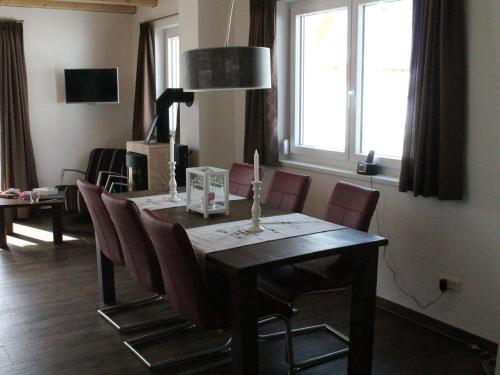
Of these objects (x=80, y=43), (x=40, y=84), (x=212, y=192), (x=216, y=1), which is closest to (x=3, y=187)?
(x=40, y=84)

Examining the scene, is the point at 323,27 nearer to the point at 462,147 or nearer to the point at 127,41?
the point at 462,147

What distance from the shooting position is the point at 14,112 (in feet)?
21.9

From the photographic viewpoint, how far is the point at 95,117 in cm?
733

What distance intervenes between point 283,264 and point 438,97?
1481 mm

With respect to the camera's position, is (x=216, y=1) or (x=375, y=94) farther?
(x=216, y=1)

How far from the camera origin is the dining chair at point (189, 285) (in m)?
2.66

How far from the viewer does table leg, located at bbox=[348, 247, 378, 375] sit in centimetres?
301

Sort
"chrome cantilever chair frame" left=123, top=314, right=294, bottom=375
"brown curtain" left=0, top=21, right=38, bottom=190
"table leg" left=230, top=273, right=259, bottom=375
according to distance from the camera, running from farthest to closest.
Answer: "brown curtain" left=0, top=21, right=38, bottom=190
"chrome cantilever chair frame" left=123, top=314, right=294, bottom=375
"table leg" left=230, top=273, right=259, bottom=375

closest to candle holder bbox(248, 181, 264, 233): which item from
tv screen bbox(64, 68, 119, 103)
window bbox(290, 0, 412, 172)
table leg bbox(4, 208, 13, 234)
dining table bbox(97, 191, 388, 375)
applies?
dining table bbox(97, 191, 388, 375)

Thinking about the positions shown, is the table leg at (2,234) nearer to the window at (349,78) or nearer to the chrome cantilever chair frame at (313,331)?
the window at (349,78)

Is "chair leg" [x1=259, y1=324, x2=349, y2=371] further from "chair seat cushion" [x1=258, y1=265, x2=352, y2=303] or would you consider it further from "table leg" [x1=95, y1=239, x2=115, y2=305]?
"table leg" [x1=95, y1=239, x2=115, y2=305]

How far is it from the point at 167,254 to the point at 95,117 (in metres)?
4.94

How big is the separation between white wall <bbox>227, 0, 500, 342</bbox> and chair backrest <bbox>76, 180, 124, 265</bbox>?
1.77 meters

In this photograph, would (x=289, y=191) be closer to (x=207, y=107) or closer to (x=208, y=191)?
(x=208, y=191)
